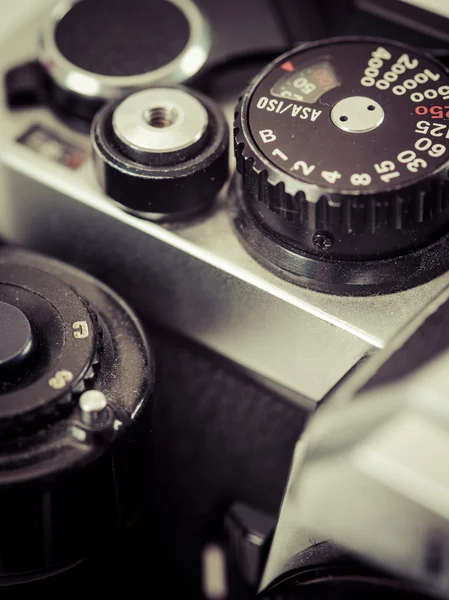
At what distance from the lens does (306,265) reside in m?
0.47

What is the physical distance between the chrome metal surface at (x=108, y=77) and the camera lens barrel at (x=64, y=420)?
116 millimetres

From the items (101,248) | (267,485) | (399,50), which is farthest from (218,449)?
(399,50)

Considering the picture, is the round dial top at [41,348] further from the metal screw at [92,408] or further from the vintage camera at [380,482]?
the vintage camera at [380,482]

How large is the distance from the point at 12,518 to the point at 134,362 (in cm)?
10

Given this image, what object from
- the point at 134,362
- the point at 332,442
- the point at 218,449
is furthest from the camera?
the point at 218,449

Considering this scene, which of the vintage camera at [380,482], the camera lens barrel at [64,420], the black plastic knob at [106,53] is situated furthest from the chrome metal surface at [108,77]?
the vintage camera at [380,482]

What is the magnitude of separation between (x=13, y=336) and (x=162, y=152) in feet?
0.42

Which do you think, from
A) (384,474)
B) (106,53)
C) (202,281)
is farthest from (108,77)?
(384,474)

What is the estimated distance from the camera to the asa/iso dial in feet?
1.40

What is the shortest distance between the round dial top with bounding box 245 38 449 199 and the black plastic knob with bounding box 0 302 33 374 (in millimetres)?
144

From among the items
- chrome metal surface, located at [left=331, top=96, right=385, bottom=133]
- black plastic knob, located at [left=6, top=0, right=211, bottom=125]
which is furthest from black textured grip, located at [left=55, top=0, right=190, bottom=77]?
chrome metal surface, located at [left=331, top=96, right=385, bottom=133]

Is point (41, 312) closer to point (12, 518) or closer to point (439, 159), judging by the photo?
point (12, 518)

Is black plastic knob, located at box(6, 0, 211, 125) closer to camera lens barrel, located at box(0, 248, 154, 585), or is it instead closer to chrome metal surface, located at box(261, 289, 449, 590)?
camera lens barrel, located at box(0, 248, 154, 585)

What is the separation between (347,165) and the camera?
1.42 feet
